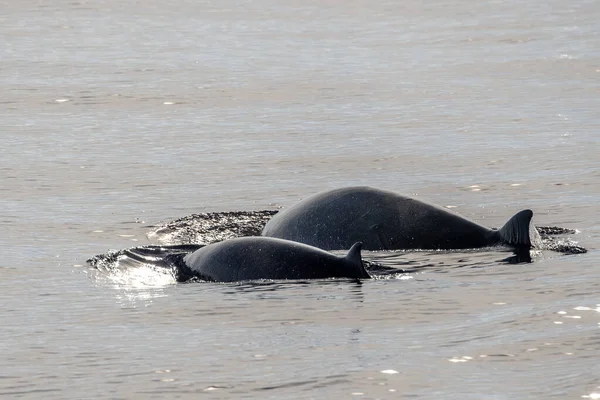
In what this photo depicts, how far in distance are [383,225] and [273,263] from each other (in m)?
1.66

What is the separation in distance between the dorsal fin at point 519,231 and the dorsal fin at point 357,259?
156 cm

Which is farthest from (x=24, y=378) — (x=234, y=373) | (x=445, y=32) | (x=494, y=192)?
(x=445, y=32)

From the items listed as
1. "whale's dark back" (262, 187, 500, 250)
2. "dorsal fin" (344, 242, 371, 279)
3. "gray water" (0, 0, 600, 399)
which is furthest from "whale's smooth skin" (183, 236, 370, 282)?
"whale's dark back" (262, 187, 500, 250)

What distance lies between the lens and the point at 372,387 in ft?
25.4

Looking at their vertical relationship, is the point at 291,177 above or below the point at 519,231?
above

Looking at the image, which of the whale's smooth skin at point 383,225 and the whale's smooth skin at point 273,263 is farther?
the whale's smooth skin at point 383,225

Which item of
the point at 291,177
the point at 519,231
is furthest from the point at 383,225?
the point at 291,177

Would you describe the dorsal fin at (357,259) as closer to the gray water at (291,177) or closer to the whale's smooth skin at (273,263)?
the whale's smooth skin at (273,263)

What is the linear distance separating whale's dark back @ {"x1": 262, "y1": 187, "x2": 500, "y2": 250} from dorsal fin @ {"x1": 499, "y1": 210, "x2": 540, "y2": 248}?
10 cm

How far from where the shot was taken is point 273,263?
10453 millimetres

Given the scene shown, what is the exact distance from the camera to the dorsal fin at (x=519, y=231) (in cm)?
1141

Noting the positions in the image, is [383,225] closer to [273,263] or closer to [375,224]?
[375,224]

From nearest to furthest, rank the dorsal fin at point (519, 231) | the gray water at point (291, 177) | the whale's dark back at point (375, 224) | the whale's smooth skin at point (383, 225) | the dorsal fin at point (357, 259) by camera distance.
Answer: the gray water at point (291, 177) → the dorsal fin at point (357, 259) → the dorsal fin at point (519, 231) → the whale's smooth skin at point (383, 225) → the whale's dark back at point (375, 224)

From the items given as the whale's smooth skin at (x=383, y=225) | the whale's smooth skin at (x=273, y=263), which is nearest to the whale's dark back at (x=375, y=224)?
the whale's smooth skin at (x=383, y=225)
